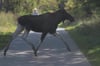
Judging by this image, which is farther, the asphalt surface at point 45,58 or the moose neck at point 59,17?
the moose neck at point 59,17

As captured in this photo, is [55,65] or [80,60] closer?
[55,65]

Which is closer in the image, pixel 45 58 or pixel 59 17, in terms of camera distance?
pixel 45 58

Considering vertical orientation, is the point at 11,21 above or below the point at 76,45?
below

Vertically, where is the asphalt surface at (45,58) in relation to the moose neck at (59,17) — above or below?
below

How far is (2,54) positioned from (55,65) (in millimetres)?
3865

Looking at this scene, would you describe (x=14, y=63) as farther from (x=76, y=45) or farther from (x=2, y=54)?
(x=76, y=45)

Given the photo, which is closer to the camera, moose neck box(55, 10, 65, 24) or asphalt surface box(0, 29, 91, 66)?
asphalt surface box(0, 29, 91, 66)

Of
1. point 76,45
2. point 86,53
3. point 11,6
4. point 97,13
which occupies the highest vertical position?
point 86,53

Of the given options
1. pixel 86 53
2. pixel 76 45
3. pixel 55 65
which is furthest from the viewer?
pixel 76 45

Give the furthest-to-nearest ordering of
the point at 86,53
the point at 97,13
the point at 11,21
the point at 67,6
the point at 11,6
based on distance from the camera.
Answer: the point at 67,6, the point at 11,6, the point at 11,21, the point at 97,13, the point at 86,53

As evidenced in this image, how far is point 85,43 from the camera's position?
19.7m

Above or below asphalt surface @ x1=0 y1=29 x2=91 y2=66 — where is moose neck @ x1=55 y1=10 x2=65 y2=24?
above

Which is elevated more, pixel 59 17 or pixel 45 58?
pixel 59 17

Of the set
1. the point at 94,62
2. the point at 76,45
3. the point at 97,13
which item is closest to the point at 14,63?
the point at 94,62
